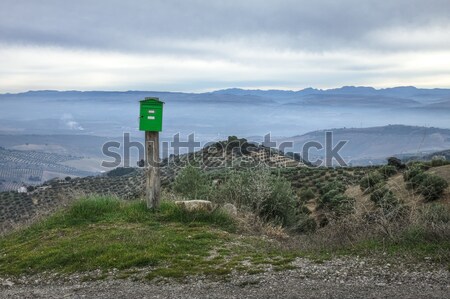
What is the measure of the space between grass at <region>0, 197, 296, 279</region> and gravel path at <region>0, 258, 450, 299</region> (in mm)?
374

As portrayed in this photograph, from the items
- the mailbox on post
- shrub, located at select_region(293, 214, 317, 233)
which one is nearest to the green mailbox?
the mailbox on post

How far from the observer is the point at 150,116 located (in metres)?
9.26

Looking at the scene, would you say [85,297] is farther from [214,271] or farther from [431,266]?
[431,266]

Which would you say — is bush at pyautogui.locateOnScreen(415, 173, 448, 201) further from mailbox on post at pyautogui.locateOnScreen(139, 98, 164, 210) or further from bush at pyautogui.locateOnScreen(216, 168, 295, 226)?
mailbox on post at pyautogui.locateOnScreen(139, 98, 164, 210)

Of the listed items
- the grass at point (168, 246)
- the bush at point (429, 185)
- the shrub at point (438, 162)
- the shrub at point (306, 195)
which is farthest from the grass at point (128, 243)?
the shrub at point (306, 195)

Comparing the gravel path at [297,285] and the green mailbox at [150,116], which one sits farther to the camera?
the green mailbox at [150,116]

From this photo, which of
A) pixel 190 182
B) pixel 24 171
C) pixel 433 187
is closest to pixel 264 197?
pixel 190 182

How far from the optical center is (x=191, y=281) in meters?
6.02

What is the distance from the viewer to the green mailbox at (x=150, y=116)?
9211mm

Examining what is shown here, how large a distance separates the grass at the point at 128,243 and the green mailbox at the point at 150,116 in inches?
63.7

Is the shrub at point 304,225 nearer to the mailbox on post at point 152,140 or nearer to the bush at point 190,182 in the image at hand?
the bush at point 190,182

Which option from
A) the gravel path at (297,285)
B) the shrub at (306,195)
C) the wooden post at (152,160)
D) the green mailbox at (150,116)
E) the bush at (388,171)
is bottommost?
the shrub at (306,195)

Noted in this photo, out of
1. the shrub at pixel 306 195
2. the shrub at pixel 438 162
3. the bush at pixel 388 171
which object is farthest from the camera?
the shrub at pixel 306 195

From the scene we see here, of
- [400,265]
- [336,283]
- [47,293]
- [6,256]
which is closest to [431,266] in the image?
[400,265]
